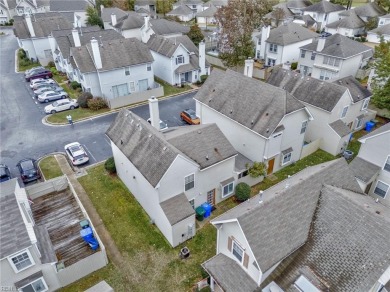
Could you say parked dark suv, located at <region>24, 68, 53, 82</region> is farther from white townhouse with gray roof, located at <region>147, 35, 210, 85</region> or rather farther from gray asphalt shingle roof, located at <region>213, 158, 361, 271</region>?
gray asphalt shingle roof, located at <region>213, 158, 361, 271</region>

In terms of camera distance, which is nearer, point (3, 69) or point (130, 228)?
point (130, 228)

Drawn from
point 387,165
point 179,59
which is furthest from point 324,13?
point 387,165

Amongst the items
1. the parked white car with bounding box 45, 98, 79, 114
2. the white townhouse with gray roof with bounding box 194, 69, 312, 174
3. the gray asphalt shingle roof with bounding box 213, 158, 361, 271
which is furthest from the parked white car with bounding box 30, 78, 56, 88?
the gray asphalt shingle roof with bounding box 213, 158, 361, 271

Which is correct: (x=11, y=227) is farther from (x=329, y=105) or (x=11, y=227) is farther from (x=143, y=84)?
(x=143, y=84)

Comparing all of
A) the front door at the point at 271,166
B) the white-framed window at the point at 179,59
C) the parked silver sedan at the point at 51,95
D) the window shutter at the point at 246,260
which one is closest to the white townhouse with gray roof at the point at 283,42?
the white-framed window at the point at 179,59

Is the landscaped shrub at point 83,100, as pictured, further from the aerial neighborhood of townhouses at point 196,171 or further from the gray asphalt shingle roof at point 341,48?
the gray asphalt shingle roof at point 341,48

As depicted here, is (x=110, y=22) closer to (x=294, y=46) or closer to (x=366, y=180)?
(x=294, y=46)

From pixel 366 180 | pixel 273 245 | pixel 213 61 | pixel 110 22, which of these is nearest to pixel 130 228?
pixel 273 245

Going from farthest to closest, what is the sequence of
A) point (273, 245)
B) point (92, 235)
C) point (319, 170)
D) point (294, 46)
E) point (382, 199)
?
point (294, 46) → point (382, 199) → point (92, 235) → point (319, 170) → point (273, 245)
